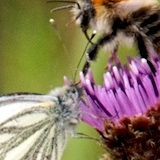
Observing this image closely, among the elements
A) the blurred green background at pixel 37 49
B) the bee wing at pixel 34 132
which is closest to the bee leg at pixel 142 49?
the bee wing at pixel 34 132

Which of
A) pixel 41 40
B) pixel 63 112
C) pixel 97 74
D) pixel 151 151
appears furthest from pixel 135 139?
pixel 41 40

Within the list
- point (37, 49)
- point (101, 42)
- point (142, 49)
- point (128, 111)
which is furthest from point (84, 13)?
point (37, 49)

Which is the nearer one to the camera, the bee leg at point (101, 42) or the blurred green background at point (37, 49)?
the bee leg at point (101, 42)

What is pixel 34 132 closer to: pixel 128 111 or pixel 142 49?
pixel 128 111

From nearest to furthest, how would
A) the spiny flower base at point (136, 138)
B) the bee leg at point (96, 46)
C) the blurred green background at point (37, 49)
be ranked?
the spiny flower base at point (136, 138) < the bee leg at point (96, 46) < the blurred green background at point (37, 49)

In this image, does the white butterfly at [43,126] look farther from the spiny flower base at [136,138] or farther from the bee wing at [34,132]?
the spiny flower base at [136,138]

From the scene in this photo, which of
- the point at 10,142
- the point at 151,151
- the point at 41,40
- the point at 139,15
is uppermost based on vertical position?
the point at 41,40

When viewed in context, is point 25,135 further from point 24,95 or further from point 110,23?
point 110,23
